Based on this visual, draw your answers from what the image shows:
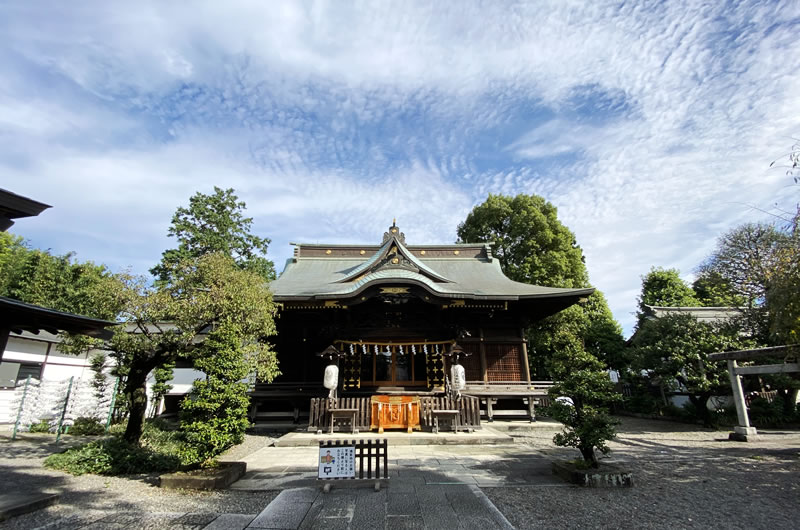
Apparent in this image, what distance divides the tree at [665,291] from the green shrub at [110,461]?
30298 millimetres

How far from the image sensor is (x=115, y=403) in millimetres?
14039

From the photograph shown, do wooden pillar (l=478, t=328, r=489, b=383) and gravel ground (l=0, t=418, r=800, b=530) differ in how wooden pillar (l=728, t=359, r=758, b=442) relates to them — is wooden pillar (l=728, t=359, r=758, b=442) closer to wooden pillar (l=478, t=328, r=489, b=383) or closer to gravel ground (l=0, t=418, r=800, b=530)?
gravel ground (l=0, t=418, r=800, b=530)

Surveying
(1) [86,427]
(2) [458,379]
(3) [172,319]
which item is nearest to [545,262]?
(2) [458,379]

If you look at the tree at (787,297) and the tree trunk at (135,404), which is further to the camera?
the tree trunk at (135,404)

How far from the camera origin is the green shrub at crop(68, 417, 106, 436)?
12.5m

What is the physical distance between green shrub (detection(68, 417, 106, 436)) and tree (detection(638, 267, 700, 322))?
3230 centimetres

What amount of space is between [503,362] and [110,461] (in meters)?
13.0

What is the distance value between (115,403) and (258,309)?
9.68 m

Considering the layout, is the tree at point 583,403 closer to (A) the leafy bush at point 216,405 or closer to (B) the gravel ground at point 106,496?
(B) the gravel ground at point 106,496

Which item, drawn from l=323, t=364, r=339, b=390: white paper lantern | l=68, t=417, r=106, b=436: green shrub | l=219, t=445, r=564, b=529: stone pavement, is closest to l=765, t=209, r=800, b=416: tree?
l=219, t=445, r=564, b=529: stone pavement

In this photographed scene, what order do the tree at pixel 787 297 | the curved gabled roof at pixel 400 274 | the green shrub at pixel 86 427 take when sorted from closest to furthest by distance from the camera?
the tree at pixel 787 297 < the green shrub at pixel 86 427 < the curved gabled roof at pixel 400 274

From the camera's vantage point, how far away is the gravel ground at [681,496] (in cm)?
499

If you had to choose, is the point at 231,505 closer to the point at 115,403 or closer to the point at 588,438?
the point at 588,438

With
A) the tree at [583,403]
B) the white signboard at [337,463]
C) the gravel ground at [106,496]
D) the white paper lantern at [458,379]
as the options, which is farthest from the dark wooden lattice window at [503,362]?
the gravel ground at [106,496]
